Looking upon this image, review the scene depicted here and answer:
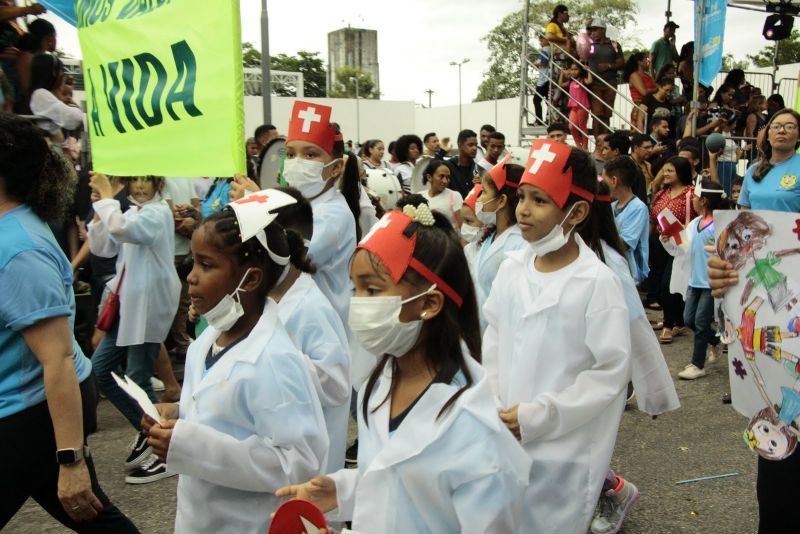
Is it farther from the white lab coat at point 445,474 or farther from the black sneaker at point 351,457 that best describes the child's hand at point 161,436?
the black sneaker at point 351,457

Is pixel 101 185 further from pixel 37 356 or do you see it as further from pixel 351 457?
pixel 37 356

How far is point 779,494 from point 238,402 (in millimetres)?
1859

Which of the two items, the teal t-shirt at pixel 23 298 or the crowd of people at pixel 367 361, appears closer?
the crowd of people at pixel 367 361

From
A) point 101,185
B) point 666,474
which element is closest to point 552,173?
point 666,474

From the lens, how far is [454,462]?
6.64 ft

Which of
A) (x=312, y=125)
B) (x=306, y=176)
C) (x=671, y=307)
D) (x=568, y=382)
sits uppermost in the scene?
(x=312, y=125)

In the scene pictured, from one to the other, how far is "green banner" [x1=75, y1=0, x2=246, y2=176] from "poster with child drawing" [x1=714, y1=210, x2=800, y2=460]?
6.14 feet

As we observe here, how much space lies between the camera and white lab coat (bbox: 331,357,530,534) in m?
2.00

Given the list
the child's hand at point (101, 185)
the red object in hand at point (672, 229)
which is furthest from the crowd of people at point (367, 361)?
the red object in hand at point (672, 229)

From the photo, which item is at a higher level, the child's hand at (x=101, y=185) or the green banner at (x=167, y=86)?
the green banner at (x=167, y=86)

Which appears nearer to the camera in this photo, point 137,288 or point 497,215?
point 497,215

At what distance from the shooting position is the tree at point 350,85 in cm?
8462

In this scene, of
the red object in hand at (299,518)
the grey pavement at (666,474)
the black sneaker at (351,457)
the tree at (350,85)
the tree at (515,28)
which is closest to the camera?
the red object in hand at (299,518)

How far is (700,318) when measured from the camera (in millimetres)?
7258
